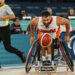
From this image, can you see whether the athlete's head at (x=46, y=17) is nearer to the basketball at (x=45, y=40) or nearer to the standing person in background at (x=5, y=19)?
the basketball at (x=45, y=40)

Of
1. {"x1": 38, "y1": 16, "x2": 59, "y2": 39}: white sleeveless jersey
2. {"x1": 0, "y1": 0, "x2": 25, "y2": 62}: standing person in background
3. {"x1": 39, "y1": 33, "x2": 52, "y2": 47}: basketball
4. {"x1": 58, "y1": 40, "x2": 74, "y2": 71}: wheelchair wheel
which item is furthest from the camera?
{"x1": 0, "y1": 0, "x2": 25, "y2": 62}: standing person in background

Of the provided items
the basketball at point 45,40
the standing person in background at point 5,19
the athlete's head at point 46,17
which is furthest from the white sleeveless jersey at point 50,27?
the standing person in background at point 5,19

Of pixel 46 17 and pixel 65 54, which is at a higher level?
pixel 46 17

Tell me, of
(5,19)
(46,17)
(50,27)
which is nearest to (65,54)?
(50,27)

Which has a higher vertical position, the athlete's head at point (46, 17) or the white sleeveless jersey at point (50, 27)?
the athlete's head at point (46, 17)

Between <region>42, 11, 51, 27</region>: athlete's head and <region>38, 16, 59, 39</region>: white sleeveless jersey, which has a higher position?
<region>42, 11, 51, 27</region>: athlete's head

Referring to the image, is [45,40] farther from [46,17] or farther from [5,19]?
[5,19]

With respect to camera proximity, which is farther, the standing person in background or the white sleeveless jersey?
the standing person in background

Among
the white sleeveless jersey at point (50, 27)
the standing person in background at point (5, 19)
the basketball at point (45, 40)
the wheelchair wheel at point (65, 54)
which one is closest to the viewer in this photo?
the basketball at point (45, 40)

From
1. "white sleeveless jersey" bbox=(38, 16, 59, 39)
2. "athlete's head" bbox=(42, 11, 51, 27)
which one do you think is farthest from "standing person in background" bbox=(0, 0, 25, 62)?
"athlete's head" bbox=(42, 11, 51, 27)

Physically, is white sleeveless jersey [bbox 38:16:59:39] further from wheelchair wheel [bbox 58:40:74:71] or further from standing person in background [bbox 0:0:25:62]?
standing person in background [bbox 0:0:25:62]

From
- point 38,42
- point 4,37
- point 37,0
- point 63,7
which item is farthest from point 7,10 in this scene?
point 37,0

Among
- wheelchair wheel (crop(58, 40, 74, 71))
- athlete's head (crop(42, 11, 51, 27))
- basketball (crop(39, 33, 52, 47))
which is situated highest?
athlete's head (crop(42, 11, 51, 27))

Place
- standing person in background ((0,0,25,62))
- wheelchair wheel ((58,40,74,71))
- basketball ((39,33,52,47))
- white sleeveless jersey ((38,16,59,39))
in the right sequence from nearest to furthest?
basketball ((39,33,52,47)) → wheelchair wheel ((58,40,74,71)) → white sleeveless jersey ((38,16,59,39)) → standing person in background ((0,0,25,62))
